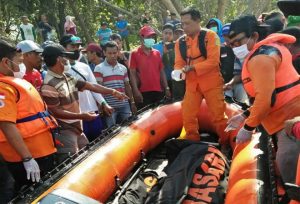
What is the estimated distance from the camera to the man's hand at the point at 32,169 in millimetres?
2639

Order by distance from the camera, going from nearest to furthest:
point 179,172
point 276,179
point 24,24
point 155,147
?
point 276,179
point 179,172
point 155,147
point 24,24

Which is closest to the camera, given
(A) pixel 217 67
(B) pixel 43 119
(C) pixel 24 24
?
(B) pixel 43 119

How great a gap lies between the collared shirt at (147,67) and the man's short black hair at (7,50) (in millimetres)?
2488

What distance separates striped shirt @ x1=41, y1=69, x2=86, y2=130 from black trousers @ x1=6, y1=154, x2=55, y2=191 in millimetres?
558

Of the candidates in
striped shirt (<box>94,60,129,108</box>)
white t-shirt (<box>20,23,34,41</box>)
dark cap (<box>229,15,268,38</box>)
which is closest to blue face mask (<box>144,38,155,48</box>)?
striped shirt (<box>94,60,129,108</box>)

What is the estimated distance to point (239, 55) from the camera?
2.84 m

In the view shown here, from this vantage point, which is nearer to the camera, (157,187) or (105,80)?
(157,187)

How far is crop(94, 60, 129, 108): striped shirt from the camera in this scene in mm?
4613

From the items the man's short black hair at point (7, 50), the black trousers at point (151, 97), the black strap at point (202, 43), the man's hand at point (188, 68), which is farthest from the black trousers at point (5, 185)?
the black trousers at point (151, 97)

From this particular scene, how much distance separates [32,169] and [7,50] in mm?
900

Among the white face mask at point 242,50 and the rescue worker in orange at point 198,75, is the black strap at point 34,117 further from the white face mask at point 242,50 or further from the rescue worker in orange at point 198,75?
the rescue worker in orange at point 198,75

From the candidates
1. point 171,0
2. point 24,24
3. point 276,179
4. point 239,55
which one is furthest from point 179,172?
point 24,24

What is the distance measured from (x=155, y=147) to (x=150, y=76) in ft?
3.60

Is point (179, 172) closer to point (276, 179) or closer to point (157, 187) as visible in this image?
point (157, 187)
